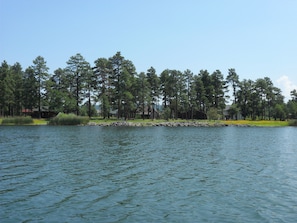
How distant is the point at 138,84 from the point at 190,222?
8894 cm

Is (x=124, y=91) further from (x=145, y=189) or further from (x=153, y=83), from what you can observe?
(x=145, y=189)

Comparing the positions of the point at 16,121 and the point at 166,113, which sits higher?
the point at 166,113

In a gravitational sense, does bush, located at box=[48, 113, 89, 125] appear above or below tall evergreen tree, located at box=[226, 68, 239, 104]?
below

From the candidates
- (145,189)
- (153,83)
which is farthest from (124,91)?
(145,189)

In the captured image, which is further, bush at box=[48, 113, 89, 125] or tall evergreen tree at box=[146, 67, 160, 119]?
tall evergreen tree at box=[146, 67, 160, 119]

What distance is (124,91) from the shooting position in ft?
316

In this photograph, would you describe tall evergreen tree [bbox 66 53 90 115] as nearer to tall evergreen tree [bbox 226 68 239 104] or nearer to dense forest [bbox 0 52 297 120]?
dense forest [bbox 0 52 297 120]

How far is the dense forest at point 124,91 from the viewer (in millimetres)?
94938

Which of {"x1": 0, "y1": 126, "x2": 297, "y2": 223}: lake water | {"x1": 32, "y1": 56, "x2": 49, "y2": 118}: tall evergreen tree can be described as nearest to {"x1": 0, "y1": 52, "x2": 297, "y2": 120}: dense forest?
{"x1": 32, "y1": 56, "x2": 49, "y2": 118}: tall evergreen tree

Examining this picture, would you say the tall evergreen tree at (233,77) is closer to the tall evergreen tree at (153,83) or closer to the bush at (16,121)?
the tall evergreen tree at (153,83)

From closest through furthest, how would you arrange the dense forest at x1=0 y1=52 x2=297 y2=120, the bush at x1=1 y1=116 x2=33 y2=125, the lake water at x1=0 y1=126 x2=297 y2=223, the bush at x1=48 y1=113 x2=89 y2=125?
the lake water at x1=0 y1=126 x2=297 y2=223 → the bush at x1=1 y1=116 x2=33 y2=125 → the bush at x1=48 y1=113 x2=89 y2=125 → the dense forest at x1=0 y1=52 x2=297 y2=120

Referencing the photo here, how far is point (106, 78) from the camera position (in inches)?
3979

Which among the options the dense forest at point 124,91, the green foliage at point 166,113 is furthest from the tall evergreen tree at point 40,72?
the green foliage at point 166,113

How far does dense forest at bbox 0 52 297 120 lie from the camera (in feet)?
311
